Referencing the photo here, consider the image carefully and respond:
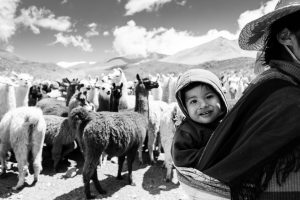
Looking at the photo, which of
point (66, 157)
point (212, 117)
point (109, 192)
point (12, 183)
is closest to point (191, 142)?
point (212, 117)

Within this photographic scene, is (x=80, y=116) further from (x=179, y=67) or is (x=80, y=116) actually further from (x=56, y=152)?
(x=179, y=67)

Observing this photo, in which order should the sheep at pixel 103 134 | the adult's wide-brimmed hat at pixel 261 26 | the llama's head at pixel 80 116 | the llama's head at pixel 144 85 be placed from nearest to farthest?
the adult's wide-brimmed hat at pixel 261 26, the sheep at pixel 103 134, the llama's head at pixel 80 116, the llama's head at pixel 144 85

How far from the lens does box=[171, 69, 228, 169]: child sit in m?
1.58

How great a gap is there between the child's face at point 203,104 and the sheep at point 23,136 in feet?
15.9

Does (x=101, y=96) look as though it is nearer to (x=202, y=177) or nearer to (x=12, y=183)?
(x=12, y=183)

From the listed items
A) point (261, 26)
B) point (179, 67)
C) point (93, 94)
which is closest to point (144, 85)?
point (93, 94)

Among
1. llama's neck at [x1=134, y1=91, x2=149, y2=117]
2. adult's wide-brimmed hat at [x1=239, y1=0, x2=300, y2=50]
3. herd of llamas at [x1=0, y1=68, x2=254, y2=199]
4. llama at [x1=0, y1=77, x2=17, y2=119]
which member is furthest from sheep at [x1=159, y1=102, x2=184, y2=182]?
adult's wide-brimmed hat at [x1=239, y1=0, x2=300, y2=50]

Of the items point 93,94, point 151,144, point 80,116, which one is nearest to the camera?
point 80,116

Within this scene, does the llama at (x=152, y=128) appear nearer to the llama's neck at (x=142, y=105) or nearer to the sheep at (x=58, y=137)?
the llama's neck at (x=142, y=105)

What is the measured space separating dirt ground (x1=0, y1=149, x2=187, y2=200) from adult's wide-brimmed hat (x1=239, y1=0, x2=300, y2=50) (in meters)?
4.04

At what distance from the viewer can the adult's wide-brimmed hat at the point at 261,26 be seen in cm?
120

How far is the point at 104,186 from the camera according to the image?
6.01 metres

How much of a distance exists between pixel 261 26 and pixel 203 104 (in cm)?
52

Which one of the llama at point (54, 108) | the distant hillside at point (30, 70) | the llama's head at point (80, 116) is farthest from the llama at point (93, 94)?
the distant hillside at point (30, 70)
